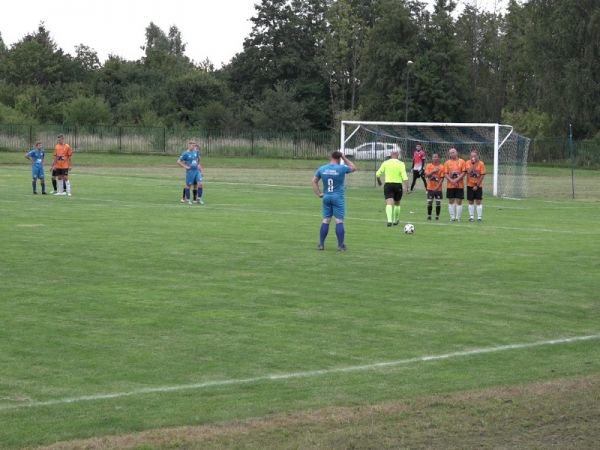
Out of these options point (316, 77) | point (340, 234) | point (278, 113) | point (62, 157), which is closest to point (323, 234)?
point (340, 234)

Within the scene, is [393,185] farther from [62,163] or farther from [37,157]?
[37,157]

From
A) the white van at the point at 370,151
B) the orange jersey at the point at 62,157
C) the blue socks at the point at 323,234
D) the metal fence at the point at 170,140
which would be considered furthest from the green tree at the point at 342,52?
the blue socks at the point at 323,234

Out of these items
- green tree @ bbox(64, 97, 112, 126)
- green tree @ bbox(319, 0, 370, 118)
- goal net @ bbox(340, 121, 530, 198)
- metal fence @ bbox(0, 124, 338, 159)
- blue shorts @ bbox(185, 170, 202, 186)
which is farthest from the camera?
green tree @ bbox(319, 0, 370, 118)

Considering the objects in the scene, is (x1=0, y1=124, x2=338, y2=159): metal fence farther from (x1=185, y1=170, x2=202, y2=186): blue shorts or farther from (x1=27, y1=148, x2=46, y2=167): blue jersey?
(x1=185, y1=170, x2=202, y2=186): blue shorts

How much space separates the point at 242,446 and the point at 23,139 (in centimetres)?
7327

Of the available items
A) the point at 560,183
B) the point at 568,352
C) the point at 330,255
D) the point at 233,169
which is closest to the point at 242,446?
the point at 568,352

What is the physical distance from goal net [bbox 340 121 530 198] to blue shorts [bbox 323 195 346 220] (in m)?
20.1

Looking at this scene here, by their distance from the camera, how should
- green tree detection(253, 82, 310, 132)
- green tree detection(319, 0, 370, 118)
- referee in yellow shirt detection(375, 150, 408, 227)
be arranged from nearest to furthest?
referee in yellow shirt detection(375, 150, 408, 227), green tree detection(253, 82, 310, 132), green tree detection(319, 0, 370, 118)

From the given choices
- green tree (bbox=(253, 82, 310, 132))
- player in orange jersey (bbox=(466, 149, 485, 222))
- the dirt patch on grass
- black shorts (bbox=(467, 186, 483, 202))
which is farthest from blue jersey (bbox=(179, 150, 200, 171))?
green tree (bbox=(253, 82, 310, 132))

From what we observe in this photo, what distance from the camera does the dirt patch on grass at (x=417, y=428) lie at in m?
7.58

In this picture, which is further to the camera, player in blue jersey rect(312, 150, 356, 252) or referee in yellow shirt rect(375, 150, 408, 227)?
referee in yellow shirt rect(375, 150, 408, 227)

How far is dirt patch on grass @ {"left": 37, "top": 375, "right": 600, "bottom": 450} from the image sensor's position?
758 centimetres

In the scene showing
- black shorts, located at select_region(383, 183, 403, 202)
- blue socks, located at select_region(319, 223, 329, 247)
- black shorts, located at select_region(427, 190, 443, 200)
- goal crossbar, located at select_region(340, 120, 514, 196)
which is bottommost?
blue socks, located at select_region(319, 223, 329, 247)

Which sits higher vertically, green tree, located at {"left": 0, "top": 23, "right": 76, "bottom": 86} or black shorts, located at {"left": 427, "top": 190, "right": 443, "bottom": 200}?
green tree, located at {"left": 0, "top": 23, "right": 76, "bottom": 86}
